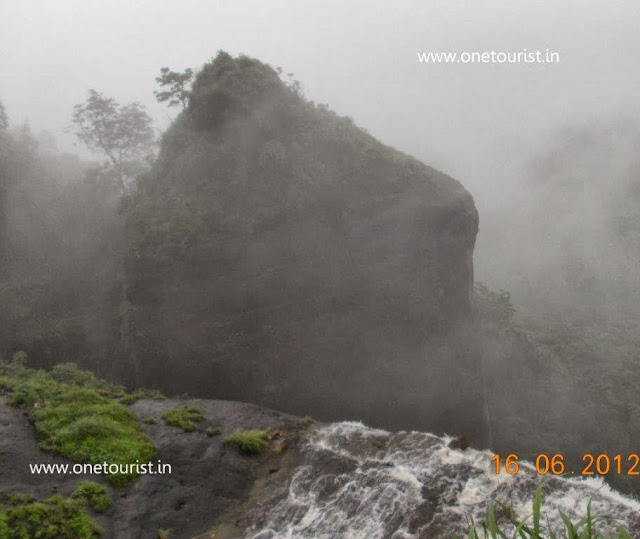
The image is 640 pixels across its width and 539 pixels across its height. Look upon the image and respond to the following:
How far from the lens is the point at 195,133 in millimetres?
23531

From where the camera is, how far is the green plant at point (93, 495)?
10.3 meters

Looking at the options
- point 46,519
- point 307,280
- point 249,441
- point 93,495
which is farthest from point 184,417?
point 307,280

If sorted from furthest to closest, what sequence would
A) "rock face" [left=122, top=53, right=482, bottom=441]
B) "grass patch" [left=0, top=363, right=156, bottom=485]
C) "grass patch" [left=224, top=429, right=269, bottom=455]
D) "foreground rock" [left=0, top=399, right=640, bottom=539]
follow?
"rock face" [left=122, top=53, right=482, bottom=441] → "grass patch" [left=224, top=429, right=269, bottom=455] → "grass patch" [left=0, top=363, right=156, bottom=485] → "foreground rock" [left=0, top=399, right=640, bottom=539]

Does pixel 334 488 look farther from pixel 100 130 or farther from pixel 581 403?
pixel 100 130

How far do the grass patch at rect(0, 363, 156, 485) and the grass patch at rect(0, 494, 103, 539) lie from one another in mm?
1271

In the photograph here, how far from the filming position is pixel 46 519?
9.42 meters

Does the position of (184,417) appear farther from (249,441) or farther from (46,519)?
(46,519)

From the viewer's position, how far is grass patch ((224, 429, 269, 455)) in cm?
1252

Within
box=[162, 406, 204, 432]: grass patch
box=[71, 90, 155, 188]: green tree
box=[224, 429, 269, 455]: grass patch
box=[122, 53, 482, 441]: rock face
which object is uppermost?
box=[71, 90, 155, 188]: green tree

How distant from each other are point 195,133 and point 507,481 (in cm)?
1884
